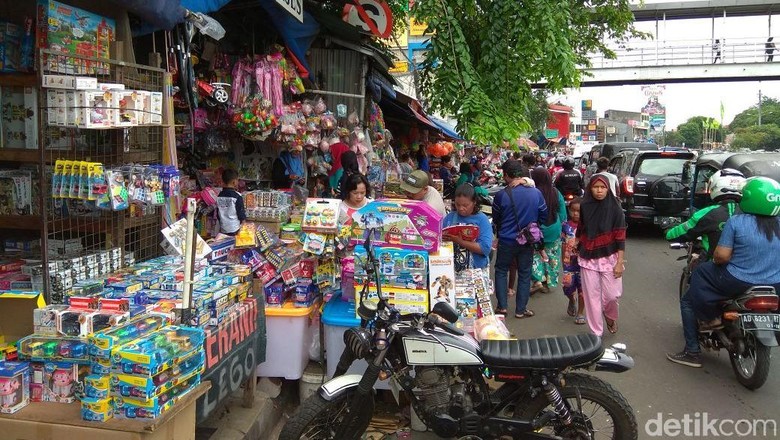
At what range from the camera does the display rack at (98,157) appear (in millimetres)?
3236

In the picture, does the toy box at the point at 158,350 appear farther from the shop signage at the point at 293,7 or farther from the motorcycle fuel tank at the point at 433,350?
the shop signage at the point at 293,7

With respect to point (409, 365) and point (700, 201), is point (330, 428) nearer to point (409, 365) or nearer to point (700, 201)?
point (409, 365)

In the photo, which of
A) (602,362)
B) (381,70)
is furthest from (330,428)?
(381,70)

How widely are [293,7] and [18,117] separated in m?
2.76

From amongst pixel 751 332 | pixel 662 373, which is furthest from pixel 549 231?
pixel 751 332

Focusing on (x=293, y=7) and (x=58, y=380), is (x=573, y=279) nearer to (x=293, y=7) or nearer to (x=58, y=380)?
(x=293, y=7)

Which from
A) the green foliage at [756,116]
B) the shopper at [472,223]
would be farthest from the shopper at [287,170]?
the green foliage at [756,116]

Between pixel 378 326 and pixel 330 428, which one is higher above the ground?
pixel 378 326

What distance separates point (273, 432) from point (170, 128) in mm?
2401

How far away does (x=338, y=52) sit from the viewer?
7.65 metres

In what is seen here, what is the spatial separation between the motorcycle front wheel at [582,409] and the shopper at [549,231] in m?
3.69

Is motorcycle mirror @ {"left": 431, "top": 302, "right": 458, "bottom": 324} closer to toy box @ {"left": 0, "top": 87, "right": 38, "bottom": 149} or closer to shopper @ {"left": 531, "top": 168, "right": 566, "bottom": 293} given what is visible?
toy box @ {"left": 0, "top": 87, "right": 38, "bottom": 149}

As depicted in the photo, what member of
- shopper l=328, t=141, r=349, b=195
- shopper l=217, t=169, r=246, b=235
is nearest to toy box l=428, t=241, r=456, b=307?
shopper l=217, t=169, r=246, b=235

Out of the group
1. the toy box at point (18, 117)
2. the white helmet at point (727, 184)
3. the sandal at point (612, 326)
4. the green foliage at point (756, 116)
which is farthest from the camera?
the green foliage at point (756, 116)
